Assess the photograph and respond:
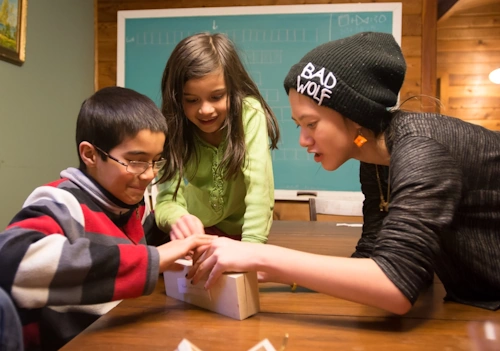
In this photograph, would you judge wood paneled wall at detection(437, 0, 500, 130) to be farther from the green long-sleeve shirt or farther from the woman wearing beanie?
the woman wearing beanie

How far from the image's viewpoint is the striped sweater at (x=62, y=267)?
74 centimetres

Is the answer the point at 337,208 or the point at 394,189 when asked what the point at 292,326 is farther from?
the point at 337,208

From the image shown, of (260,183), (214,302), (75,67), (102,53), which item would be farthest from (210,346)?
(102,53)

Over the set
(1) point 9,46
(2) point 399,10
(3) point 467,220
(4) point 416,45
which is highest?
(2) point 399,10

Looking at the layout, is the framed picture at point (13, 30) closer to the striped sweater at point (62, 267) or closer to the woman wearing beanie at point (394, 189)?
the striped sweater at point (62, 267)

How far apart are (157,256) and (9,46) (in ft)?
7.51

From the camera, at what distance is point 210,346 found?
682 mm

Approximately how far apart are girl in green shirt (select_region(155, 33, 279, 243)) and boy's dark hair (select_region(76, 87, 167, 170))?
0.27 metres

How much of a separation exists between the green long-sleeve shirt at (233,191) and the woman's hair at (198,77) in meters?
0.04

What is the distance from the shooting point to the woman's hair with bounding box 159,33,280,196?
1.39 m

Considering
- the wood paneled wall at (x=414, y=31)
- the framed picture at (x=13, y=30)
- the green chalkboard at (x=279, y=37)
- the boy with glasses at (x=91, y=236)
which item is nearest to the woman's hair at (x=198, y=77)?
the boy with glasses at (x=91, y=236)

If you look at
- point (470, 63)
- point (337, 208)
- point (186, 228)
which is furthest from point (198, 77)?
point (470, 63)

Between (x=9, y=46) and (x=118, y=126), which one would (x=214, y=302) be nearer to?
(x=118, y=126)

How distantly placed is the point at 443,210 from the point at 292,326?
1.08 ft
